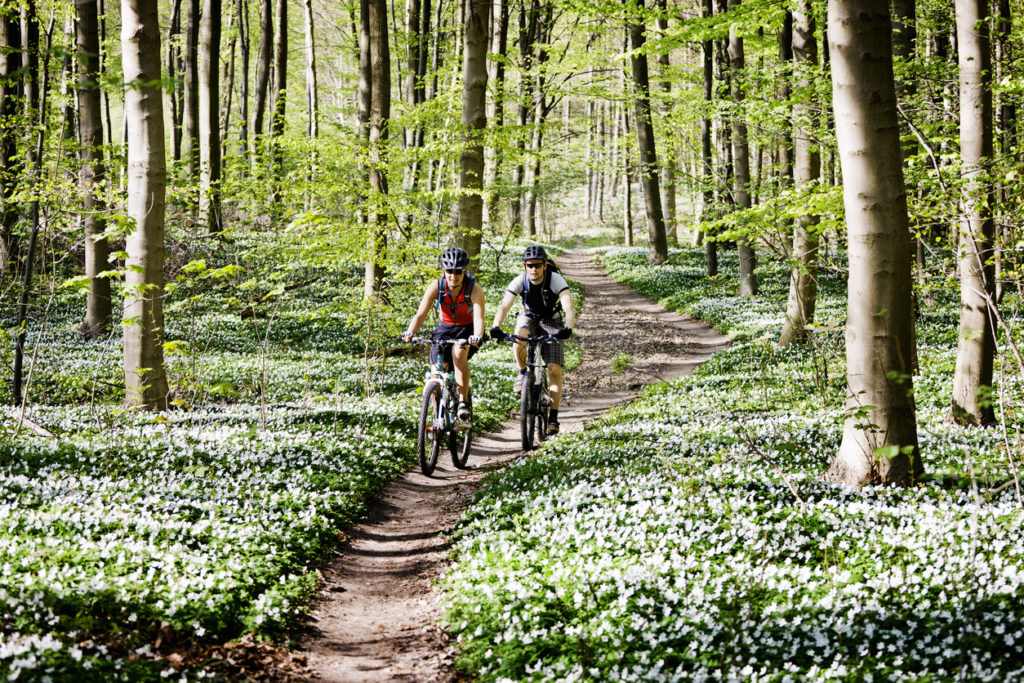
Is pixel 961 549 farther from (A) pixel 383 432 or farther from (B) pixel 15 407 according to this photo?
(B) pixel 15 407

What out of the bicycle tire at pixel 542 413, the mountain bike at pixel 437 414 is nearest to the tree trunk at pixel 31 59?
the mountain bike at pixel 437 414

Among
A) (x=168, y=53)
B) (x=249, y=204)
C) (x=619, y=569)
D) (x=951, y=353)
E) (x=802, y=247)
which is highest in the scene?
(x=168, y=53)

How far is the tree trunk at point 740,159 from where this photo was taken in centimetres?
2051

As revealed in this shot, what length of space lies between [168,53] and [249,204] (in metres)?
27.5

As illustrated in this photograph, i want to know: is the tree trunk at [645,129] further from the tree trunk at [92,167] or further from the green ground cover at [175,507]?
the green ground cover at [175,507]

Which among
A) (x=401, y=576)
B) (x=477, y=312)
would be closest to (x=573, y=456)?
(x=477, y=312)

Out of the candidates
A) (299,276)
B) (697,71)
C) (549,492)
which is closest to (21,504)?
(549,492)

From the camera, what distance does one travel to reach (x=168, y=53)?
43094 mm

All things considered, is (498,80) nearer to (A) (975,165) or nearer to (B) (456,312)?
(B) (456,312)

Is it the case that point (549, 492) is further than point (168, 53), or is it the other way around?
point (168, 53)

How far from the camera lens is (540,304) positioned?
10180mm

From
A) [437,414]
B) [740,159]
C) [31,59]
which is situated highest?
[31,59]

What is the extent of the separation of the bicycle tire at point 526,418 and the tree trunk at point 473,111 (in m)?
4.74

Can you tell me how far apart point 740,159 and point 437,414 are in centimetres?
1846
